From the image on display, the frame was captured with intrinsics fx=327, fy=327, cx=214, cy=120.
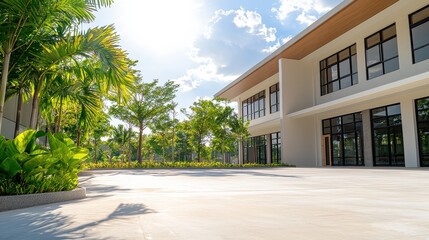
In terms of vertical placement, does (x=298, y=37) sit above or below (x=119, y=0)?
above

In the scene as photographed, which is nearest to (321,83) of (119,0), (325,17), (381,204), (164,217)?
(325,17)

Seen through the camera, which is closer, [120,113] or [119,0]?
[119,0]

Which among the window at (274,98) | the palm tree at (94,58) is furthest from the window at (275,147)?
the palm tree at (94,58)

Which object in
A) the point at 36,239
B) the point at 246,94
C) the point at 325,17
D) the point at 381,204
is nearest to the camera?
the point at 36,239

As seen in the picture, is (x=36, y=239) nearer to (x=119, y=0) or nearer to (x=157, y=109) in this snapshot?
(x=119, y=0)

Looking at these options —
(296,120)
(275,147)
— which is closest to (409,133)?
(296,120)

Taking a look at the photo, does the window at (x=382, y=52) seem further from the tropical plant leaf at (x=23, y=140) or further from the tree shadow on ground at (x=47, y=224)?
the tropical plant leaf at (x=23, y=140)

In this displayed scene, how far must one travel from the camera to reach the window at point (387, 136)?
18.0 meters

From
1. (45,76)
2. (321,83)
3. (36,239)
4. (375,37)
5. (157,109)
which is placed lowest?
(36,239)

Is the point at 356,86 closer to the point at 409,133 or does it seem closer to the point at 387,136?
the point at 387,136

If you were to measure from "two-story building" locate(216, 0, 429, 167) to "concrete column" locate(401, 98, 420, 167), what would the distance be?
0.15 ft

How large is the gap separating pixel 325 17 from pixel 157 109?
1452 centimetres

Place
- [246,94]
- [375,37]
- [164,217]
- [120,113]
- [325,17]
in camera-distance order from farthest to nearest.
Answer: [246,94]
[120,113]
[375,37]
[325,17]
[164,217]

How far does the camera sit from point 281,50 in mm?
23297
